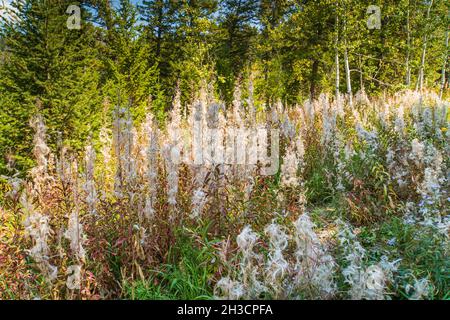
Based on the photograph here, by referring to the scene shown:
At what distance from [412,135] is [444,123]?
49.0 inches

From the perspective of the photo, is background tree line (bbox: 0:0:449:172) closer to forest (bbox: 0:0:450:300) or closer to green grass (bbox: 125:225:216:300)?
forest (bbox: 0:0:450:300)

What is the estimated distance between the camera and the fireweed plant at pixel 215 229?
233cm

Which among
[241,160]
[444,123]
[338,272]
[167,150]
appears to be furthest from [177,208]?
[444,123]

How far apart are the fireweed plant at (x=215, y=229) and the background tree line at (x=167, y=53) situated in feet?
2.67

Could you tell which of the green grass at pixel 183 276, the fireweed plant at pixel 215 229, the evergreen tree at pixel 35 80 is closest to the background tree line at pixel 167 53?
the evergreen tree at pixel 35 80

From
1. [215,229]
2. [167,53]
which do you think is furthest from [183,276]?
[167,53]

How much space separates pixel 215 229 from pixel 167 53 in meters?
19.4

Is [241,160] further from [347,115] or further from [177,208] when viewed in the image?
[347,115]

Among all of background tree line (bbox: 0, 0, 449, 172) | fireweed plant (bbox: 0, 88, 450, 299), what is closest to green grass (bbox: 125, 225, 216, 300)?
fireweed plant (bbox: 0, 88, 450, 299)

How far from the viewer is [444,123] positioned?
6168 millimetres

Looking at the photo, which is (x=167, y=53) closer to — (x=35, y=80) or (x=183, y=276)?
(x=35, y=80)

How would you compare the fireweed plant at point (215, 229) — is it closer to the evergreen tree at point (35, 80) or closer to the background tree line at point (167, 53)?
the background tree line at point (167, 53)

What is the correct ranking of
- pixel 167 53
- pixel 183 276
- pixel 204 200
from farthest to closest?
pixel 167 53
pixel 204 200
pixel 183 276

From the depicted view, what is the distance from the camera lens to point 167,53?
2102 cm
